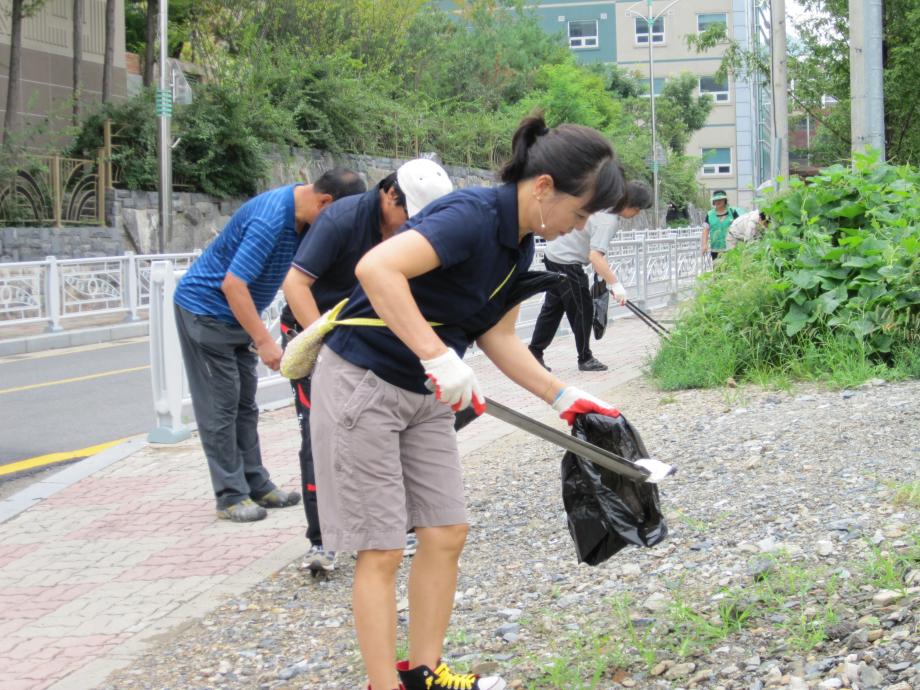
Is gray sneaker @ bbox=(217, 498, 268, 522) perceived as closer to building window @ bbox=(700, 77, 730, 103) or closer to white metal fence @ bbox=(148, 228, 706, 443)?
white metal fence @ bbox=(148, 228, 706, 443)

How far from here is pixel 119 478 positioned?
7113mm

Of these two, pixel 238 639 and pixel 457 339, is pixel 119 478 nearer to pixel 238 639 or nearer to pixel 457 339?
pixel 238 639

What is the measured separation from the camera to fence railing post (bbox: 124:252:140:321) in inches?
742

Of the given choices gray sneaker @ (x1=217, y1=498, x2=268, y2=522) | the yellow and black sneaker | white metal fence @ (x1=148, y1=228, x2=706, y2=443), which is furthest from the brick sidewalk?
the yellow and black sneaker

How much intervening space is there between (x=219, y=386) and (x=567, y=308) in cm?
592

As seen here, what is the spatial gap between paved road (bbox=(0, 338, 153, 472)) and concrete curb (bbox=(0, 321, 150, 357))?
334mm

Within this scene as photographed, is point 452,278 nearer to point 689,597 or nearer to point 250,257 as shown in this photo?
point 689,597

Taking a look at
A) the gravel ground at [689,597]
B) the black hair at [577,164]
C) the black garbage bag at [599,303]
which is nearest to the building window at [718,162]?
the black garbage bag at [599,303]

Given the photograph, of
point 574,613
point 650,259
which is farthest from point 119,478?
point 650,259

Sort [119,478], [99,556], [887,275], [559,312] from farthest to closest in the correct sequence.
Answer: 1. [559,312]
2. [887,275]
3. [119,478]
4. [99,556]

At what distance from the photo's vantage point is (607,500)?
3.67 metres

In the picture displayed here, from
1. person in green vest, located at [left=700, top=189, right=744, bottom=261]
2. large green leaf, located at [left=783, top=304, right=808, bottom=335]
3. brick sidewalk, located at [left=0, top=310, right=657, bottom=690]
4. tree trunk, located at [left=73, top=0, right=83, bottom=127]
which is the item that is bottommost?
brick sidewalk, located at [left=0, top=310, right=657, bottom=690]

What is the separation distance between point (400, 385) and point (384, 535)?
1.31 feet

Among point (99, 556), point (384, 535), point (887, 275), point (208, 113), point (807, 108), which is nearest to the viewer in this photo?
point (384, 535)
